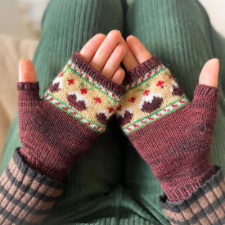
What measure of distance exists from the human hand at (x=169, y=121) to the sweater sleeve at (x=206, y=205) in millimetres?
16

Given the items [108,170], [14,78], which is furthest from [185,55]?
[14,78]

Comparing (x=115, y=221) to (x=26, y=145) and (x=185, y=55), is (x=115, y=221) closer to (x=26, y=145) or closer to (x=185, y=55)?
(x=26, y=145)

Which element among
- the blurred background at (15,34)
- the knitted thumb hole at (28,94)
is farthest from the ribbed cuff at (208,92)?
the blurred background at (15,34)

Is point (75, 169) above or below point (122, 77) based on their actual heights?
below

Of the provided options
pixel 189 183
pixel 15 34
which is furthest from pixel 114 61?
pixel 15 34

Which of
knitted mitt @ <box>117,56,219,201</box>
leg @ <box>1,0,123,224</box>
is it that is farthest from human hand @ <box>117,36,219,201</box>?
leg @ <box>1,0,123,224</box>

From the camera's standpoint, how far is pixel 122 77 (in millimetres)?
528

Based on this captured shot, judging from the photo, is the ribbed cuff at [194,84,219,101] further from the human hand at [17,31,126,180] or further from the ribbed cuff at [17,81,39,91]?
the ribbed cuff at [17,81,39,91]

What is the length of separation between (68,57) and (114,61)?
16 centimetres

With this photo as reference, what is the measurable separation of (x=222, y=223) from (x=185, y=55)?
1.29ft

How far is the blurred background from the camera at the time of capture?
851 mm

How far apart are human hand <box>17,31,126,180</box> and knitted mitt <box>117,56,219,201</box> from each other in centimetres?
5

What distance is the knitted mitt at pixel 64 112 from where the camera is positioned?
1.70 feet

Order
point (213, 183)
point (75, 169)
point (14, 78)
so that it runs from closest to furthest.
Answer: point (213, 183) < point (75, 169) < point (14, 78)
